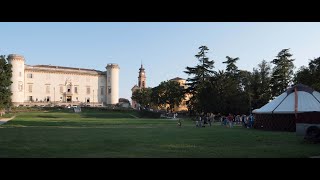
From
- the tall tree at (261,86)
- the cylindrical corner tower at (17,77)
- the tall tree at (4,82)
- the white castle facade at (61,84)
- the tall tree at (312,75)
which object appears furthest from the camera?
the white castle facade at (61,84)

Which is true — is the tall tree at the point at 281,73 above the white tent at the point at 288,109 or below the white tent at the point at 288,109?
above

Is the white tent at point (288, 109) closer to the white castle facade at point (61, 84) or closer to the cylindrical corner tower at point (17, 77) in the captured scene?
the white castle facade at point (61, 84)

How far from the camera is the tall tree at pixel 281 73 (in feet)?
197

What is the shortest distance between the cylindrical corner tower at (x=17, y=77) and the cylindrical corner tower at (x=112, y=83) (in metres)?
26.3

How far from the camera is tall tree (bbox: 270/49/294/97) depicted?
197 feet

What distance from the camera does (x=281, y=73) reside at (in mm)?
61031

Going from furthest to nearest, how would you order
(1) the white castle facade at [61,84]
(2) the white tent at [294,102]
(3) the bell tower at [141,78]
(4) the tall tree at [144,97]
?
(3) the bell tower at [141,78], (1) the white castle facade at [61,84], (4) the tall tree at [144,97], (2) the white tent at [294,102]

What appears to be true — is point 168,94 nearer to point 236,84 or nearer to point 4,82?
point 236,84

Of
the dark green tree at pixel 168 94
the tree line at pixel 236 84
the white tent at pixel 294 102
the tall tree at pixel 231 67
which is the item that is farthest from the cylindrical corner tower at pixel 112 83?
the white tent at pixel 294 102

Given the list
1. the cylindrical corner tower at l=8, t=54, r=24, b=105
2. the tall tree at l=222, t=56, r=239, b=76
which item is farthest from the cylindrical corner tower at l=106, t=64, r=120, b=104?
the tall tree at l=222, t=56, r=239, b=76

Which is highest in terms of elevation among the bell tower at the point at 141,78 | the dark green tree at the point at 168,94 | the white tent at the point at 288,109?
the bell tower at the point at 141,78

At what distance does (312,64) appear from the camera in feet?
154
